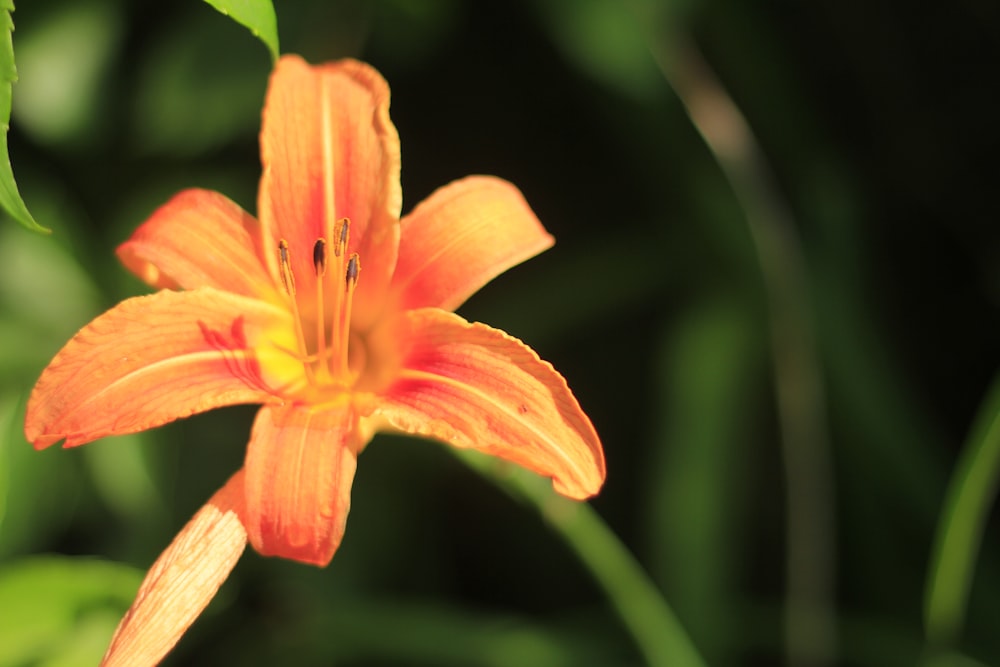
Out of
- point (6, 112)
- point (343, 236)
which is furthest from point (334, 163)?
point (6, 112)

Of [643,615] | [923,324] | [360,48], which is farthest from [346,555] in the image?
[923,324]

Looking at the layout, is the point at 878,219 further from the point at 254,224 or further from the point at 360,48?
the point at 254,224

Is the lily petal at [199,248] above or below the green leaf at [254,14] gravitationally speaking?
below

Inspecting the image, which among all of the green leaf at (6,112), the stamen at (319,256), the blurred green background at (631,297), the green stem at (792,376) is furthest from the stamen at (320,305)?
the green stem at (792,376)

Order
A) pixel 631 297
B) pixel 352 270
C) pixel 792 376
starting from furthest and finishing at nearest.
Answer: pixel 631 297 → pixel 792 376 → pixel 352 270

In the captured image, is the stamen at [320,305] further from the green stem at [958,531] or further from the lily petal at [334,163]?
the green stem at [958,531]

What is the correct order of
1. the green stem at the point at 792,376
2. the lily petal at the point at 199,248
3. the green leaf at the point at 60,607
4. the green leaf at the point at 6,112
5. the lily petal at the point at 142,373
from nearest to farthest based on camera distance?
1. the green leaf at the point at 6,112
2. the lily petal at the point at 142,373
3. the lily petal at the point at 199,248
4. the green leaf at the point at 60,607
5. the green stem at the point at 792,376

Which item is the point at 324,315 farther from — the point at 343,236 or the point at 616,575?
the point at 616,575
